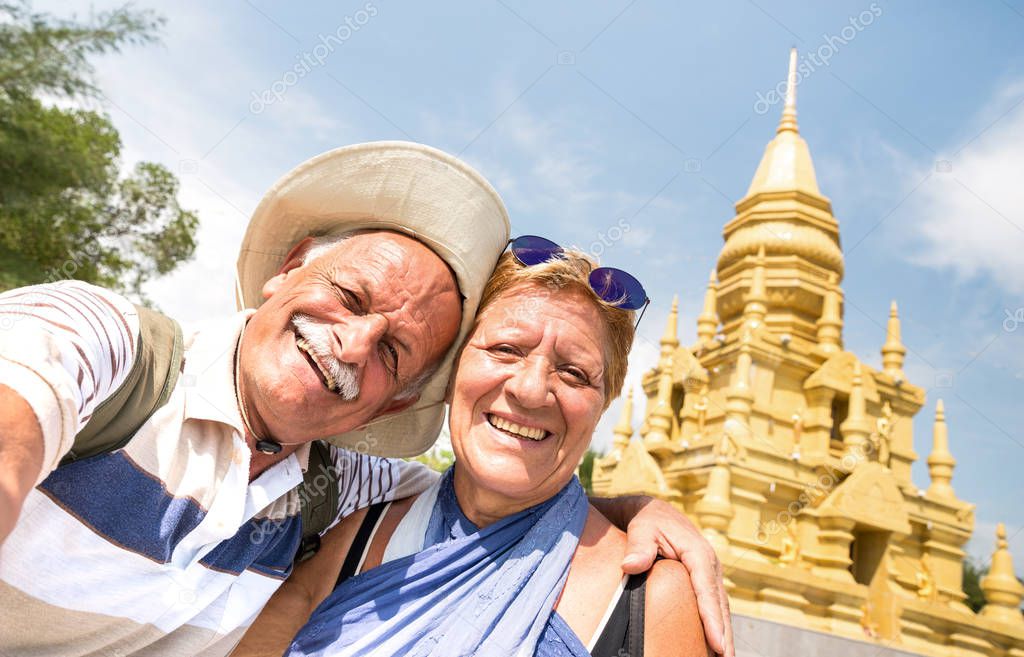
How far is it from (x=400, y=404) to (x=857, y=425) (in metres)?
12.4

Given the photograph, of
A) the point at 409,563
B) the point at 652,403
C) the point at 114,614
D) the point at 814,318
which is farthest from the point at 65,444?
the point at 814,318

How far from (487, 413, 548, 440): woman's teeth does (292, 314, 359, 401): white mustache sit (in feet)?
1.43

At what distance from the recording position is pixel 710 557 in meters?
2.17

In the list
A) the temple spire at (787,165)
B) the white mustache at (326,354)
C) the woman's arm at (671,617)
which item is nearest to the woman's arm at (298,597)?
the white mustache at (326,354)

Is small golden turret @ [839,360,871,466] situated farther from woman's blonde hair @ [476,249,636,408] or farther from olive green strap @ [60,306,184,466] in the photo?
olive green strap @ [60,306,184,466]

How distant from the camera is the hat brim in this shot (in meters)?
2.47

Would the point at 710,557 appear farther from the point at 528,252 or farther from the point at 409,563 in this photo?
the point at 528,252

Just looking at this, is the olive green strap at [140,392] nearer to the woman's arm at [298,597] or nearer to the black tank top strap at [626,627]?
the woman's arm at [298,597]

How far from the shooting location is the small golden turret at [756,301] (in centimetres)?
1380

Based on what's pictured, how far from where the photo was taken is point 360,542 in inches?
96.0

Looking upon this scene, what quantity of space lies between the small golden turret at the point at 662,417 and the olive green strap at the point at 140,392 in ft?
40.1

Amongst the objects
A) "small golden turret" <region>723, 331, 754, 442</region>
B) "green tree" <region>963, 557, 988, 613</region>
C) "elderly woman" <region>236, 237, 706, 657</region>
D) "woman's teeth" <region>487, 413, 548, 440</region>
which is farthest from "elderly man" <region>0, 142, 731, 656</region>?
"green tree" <region>963, 557, 988, 613</region>

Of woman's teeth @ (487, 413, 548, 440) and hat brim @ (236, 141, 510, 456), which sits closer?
woman's teeth @ (487, 413, 548, 440)

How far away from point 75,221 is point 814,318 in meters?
14.0
